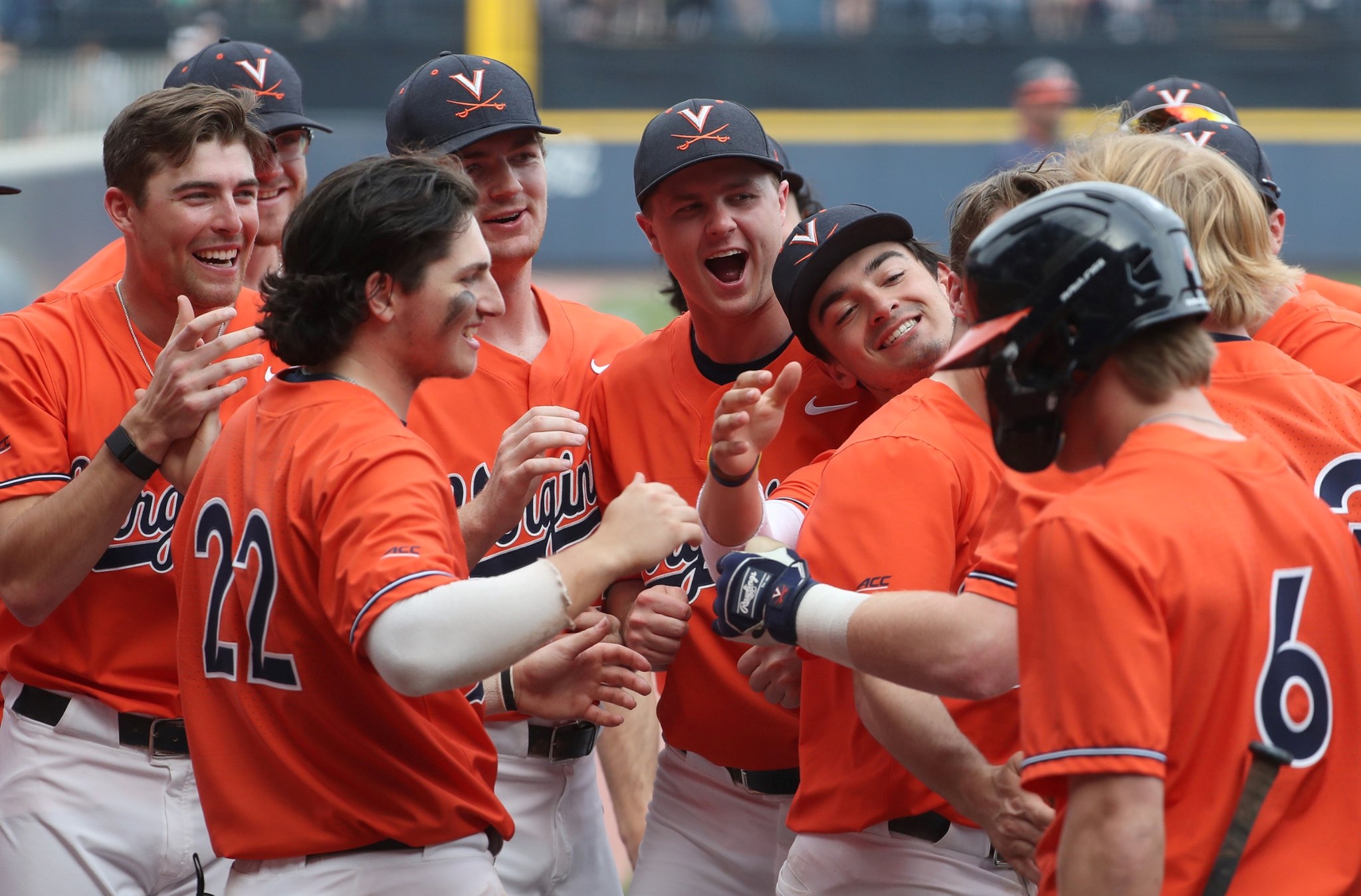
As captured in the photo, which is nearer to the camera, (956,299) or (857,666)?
(857,666)

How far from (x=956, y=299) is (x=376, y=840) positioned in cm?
175

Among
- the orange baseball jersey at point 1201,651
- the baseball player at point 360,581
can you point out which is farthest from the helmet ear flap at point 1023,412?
the baseball player at point 360,581

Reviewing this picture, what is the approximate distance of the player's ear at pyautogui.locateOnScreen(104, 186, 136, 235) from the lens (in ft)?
12.2

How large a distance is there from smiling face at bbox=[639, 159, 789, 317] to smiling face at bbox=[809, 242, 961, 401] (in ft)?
1.27

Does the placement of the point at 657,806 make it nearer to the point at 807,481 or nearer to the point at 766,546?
the point at 807,481

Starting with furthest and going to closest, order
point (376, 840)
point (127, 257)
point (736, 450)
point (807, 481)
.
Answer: point (127, 257) → point (807, 481) → point (736, 450) → point (376, 840)

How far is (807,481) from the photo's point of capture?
11.5 feet

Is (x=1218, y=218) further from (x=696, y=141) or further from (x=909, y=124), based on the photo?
(x=909, y=124)

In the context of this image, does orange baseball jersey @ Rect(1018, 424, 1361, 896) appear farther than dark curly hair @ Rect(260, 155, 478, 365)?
No

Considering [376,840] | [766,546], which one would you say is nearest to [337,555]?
[376,840]

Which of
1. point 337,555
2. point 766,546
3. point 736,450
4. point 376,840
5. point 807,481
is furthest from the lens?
point 807,481

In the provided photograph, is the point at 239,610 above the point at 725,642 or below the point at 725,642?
above

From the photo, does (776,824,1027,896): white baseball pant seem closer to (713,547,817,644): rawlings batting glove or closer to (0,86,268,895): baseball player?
(713,547,817,644): rawlings batting glove

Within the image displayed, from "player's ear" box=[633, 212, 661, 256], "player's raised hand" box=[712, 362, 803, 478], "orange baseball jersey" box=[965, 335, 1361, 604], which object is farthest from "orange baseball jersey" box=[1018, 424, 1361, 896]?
"player's ear" box=[633, 212, 661, 256]
